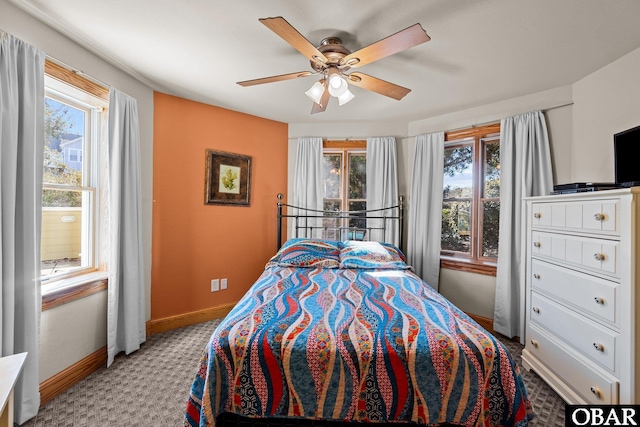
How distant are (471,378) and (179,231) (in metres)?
2.83

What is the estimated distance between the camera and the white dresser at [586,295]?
4.63 feet

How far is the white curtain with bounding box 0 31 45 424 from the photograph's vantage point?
4.87 ft

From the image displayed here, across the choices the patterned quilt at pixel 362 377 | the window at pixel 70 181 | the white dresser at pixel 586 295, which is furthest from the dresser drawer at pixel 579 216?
the window at pixel 70 181

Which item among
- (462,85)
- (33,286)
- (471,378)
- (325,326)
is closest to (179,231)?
(33,286)

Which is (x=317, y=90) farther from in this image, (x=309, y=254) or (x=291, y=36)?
(x=309, y=254)

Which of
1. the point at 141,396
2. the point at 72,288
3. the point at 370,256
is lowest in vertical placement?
the point at 141,396

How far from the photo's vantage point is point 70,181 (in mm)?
2109

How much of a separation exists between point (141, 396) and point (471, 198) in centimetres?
352

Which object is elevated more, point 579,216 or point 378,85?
point 378,85

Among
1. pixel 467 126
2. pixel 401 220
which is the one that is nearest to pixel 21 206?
pixel 401 220

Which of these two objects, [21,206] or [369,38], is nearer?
[21,206]

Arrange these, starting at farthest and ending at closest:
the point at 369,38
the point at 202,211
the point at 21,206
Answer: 1. the point at 202,211
2. the point at 369,38
3. the point at 21,206

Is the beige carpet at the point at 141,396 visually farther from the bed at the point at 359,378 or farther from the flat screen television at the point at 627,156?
the flat screen television at the point at 627,156

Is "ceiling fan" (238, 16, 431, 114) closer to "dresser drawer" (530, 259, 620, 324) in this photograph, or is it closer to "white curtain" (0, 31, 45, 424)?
"white curtain" (0, 31, 45, 424)
